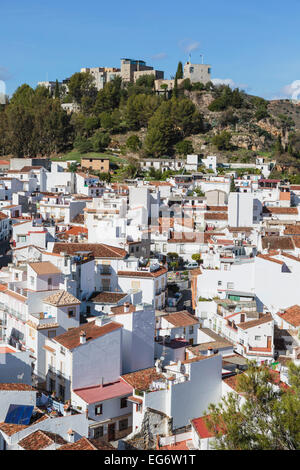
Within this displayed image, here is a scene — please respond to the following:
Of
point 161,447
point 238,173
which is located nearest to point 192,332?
point 161,447

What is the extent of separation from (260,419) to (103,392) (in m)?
4.08

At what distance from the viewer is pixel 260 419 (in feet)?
26.5

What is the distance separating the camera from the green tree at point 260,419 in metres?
7.71

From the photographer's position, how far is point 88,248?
19422mm

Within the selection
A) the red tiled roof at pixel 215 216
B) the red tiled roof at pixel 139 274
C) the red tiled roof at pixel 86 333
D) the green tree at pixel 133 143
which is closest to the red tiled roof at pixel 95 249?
the red tiled roof at pixel 139 274

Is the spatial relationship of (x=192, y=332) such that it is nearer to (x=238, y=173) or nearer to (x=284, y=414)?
(x=284, y=414)

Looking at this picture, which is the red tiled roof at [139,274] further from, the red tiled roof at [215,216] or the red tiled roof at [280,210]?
the red tiled roof at [280,210]

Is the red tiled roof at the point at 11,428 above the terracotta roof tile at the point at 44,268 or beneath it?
beneath

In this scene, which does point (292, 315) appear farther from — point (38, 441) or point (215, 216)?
point (215, 216)

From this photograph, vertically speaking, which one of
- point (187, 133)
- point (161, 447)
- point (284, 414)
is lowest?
point (161, 447)

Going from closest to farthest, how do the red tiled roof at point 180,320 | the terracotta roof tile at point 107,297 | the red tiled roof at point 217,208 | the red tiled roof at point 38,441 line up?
1. the red tiled roof at point 38,441
2. the red tiled roof at point 180,320
3. the terracotta roof tile at point 107,297
4. the red tiled roof at point 217,208

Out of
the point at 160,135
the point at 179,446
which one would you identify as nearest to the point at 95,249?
the point at 179,446

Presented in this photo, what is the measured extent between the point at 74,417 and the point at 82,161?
3380 centimetres

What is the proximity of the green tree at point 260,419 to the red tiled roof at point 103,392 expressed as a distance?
9.54 ft
